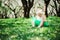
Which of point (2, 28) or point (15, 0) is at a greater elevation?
point (15, 0)

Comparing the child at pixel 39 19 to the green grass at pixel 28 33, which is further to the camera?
the child at pixel 39 19

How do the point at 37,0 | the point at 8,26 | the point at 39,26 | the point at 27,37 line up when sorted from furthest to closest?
the point at 37,0 < the point at 8,26 < the point at 39,26 < the point at 27,37

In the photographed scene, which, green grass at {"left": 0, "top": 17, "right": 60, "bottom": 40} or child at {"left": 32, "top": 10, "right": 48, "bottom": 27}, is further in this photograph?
child at {"left": 32, "top": 10, "right": 48, "bottom": 27}

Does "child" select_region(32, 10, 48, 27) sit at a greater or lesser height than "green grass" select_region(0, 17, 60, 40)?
greater

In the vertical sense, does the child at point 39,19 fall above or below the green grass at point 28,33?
above

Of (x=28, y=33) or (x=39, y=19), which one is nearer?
(x=28, y=33)

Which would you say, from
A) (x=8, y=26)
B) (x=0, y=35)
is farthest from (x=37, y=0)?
(x=0, y=35)

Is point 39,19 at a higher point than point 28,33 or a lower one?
higher

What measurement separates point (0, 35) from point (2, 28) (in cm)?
84

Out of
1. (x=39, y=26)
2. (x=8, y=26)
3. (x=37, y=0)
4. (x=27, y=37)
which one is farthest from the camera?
(x=37, y=0)

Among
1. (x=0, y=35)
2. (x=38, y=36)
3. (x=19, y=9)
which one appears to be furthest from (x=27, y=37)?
(x=19, y=9)

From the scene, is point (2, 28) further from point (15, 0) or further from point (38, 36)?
point (15, 0)

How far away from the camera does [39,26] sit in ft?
22.8

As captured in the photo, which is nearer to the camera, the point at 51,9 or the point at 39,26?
the point at 39,26
